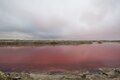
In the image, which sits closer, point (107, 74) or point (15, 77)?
point (15, 77)

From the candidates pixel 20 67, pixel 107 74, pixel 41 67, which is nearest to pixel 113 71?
pixel 107 74

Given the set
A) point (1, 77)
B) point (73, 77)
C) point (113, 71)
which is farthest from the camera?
point (113, 71)

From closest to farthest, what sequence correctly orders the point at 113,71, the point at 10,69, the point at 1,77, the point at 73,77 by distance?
the point at 1,77
the point at 73,77
the point at 113,71
the point at 10,69

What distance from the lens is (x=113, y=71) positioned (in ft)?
42.3

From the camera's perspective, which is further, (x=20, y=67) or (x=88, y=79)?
(x=20, y=67)

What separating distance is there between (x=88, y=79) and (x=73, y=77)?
2.71ft

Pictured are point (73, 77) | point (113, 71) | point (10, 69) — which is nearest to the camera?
point (73, 77)

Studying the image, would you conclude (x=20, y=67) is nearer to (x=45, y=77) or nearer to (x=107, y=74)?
(x=45, y=77)

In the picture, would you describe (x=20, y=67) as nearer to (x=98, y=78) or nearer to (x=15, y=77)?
(x=15, y=77)

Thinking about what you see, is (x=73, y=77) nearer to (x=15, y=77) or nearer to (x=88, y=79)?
(x=88, y=79)

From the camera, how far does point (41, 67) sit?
56.5ft

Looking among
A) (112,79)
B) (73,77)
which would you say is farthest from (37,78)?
(112,79)

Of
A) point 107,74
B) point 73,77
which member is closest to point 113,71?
point 107,74

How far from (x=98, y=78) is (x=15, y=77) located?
436 centimetres
